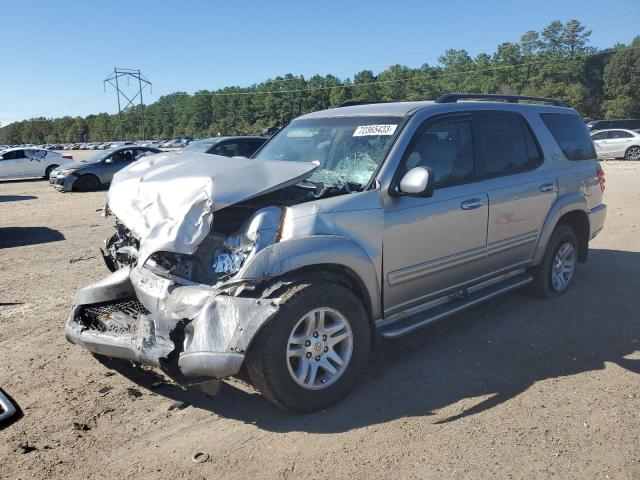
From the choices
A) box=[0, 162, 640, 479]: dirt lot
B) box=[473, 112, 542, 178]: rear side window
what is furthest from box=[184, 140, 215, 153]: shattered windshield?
box=[473, 112, 542, 178]: rear side window

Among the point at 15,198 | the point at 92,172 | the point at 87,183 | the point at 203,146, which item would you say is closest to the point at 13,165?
the point at 87,183

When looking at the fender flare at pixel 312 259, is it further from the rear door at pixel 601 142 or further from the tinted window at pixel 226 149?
the rear door at pixel 601 142

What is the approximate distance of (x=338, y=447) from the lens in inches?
120

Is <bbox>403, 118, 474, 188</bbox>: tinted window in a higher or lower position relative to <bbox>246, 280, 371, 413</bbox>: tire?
higher

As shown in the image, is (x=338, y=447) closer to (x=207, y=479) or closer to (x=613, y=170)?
(x=207, y=479)

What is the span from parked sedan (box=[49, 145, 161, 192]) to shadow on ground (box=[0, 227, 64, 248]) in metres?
7.43

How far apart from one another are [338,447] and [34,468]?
5.43 feet

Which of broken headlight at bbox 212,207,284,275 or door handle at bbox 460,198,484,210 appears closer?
broken headlight at bbox 212,207,284,275

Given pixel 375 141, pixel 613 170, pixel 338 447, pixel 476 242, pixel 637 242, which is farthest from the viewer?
pixel 613 170

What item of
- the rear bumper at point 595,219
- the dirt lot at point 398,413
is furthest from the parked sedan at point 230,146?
the rear bumper at point 595,219

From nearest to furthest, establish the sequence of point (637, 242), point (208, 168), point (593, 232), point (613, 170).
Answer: point (208, 168), point (593, 232), point (637, 242), point (613, 170)

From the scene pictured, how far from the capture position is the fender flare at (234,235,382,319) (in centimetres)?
314

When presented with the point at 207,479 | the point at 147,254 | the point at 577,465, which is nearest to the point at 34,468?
the point at 207,479

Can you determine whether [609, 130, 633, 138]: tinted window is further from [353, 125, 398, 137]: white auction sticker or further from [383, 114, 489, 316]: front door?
[353, 125, 398, 137]: white auction sticker
